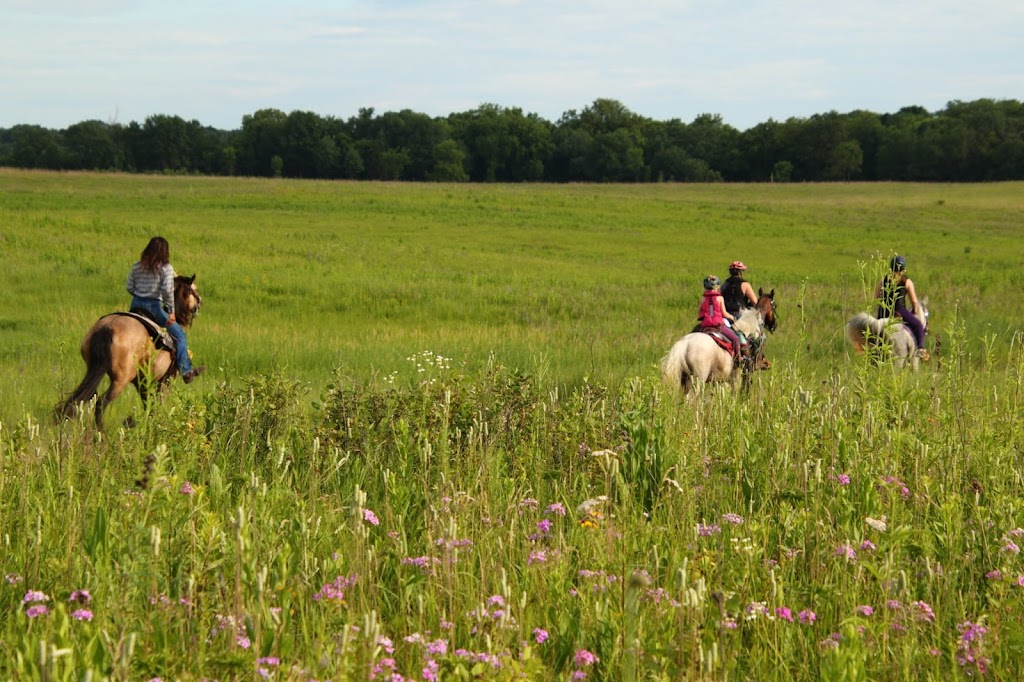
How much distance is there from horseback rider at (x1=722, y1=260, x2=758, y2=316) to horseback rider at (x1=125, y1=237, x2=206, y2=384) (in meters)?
6.97

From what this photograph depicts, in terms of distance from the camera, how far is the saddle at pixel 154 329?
37.2ft

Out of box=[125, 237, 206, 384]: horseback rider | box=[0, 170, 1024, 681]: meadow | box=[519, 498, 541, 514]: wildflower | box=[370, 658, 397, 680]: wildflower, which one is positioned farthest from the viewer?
box=[125, 237, 206, 384]: horseback rider

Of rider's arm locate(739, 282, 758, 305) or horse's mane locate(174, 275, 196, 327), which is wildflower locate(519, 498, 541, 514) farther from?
rider's arm locate(739, 282, 758, 305)

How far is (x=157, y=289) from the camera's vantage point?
11812 millimetres

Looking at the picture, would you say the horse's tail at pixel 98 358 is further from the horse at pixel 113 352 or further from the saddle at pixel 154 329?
the saddle at pixel 154 329

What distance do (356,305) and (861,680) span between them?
21.2 metres

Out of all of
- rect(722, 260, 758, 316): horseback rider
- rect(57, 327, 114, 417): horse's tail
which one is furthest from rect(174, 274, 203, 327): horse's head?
rect(722, 260, 758, 316): horseback rider

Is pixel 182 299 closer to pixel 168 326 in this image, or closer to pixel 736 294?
pixel 168 326

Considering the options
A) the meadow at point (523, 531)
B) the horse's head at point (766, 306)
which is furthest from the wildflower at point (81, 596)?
the horse's head at point (766, 306)

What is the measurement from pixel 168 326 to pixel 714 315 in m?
6.46

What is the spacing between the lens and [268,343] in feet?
56.2

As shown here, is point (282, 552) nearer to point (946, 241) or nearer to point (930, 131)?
point (946, 241)

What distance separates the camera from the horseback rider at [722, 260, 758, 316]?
13.8 metres

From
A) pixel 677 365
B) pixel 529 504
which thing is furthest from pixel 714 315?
pixel 529 504
